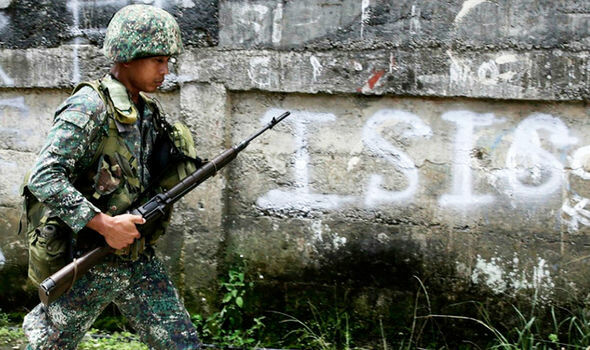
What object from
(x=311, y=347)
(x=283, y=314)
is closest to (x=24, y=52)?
(x=283, y=314)

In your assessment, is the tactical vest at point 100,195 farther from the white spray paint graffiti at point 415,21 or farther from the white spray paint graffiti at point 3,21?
the white spray paint graffiti at point 3,21

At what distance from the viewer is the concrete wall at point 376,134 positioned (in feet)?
10.3

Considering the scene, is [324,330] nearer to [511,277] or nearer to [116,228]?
[511,277]

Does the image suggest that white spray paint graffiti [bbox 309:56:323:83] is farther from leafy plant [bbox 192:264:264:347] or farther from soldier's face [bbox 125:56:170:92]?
leafy plant [bbox 192:264:264:347]

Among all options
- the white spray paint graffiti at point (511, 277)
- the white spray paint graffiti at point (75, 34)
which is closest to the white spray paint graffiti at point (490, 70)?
the white spray paint graffiti at point (511, 277)

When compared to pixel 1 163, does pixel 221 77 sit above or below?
→ above

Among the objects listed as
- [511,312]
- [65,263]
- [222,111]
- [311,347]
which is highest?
[222,111]

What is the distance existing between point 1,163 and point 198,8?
162cm

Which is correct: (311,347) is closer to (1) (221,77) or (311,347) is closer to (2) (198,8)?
(1) (221,77)

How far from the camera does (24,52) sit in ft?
12.6

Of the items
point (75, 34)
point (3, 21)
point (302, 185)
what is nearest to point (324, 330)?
point (302, 185)

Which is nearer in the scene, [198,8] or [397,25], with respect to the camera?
[397,25]

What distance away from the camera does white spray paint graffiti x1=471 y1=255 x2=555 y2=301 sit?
3.20m

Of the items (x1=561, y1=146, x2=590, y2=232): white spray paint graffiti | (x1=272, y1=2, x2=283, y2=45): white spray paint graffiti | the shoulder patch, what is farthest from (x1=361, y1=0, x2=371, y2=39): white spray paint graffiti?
the shoulder patch
